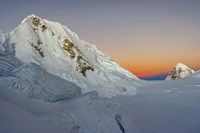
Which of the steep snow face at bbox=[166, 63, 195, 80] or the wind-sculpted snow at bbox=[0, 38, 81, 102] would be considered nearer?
the wind-sculpted snow at bbox=[0, 38, 81, 102]

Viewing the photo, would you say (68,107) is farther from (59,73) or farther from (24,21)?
(24,21)

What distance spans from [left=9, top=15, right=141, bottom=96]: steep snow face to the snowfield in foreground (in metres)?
23.9

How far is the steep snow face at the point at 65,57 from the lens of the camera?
63312mm

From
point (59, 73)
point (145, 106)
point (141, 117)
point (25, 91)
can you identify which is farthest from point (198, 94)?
point (25, 91)

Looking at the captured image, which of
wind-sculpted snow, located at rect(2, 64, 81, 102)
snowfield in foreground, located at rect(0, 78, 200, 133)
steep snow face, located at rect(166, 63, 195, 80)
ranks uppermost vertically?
wind-sculpted snow, located at rect(2, 64, 81, 102)

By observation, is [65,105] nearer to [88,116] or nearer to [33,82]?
[88,116]

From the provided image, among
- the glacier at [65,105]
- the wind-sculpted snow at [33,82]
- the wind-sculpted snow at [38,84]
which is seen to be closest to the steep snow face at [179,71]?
the glacier at [65,105]

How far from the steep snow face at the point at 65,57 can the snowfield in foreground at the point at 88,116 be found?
23880 mm

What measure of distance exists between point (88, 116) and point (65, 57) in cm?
5243

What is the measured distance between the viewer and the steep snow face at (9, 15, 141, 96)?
208ft

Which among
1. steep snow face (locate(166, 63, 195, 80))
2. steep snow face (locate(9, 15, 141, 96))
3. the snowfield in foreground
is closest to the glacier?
the snowfield in foreground

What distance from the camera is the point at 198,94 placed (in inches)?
1844

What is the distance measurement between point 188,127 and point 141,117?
5.12 meters

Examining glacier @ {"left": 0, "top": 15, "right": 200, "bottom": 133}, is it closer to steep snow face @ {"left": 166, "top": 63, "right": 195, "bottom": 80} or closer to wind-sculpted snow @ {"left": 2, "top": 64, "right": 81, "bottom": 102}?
wind-sculpted snow @ {"left": 2, "top": 64, "right": 81, "bottom": 102}
